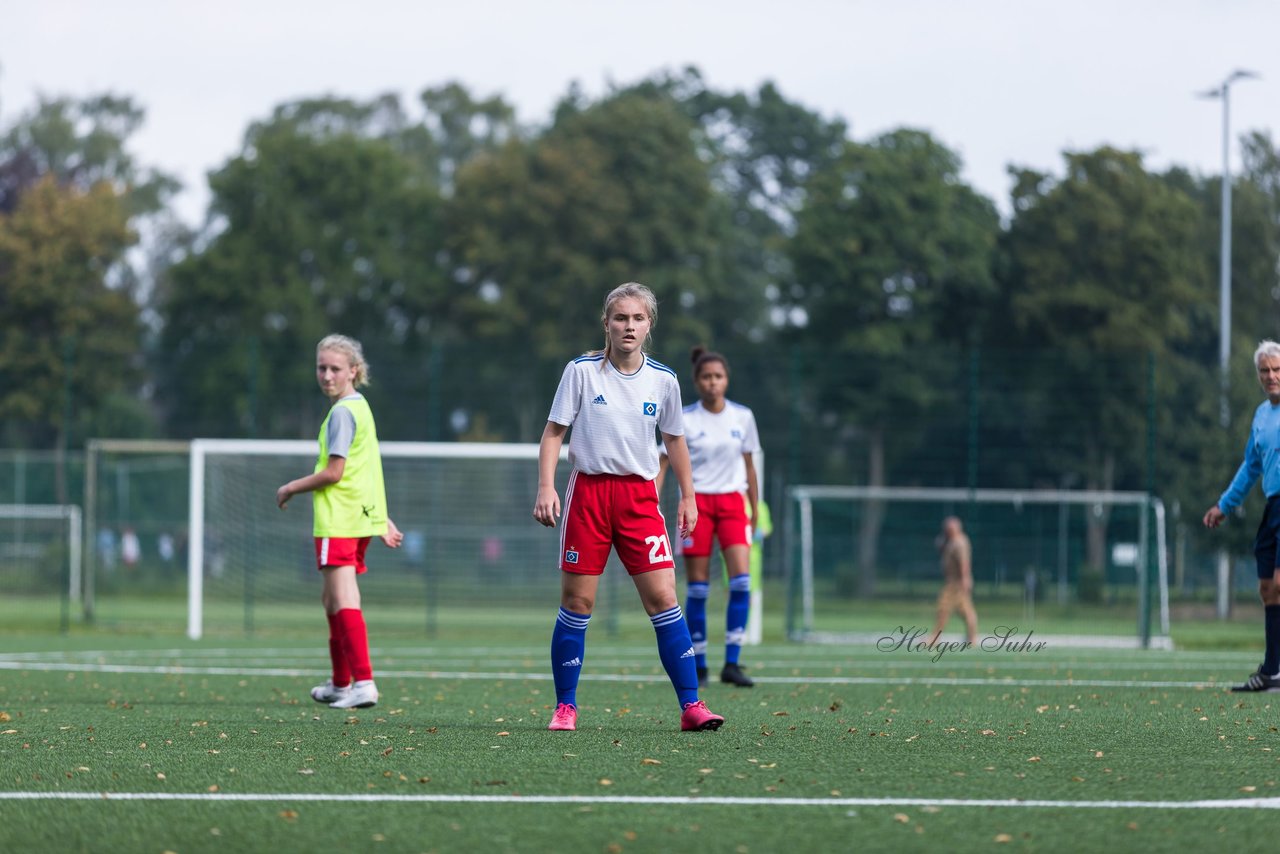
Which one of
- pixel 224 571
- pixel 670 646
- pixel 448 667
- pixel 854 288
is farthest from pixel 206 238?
pixel 670 646

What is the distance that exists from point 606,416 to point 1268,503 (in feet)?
15.0

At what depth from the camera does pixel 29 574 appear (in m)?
30.4

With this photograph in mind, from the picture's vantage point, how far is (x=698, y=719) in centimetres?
709

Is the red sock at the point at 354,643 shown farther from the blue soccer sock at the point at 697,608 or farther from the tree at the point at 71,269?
the tree at the point at 71,269

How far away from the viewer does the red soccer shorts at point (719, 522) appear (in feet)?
34.1

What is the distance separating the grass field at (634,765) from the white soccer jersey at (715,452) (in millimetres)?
1290

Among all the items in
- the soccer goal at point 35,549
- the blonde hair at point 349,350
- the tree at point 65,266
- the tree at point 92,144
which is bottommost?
the soccer goal at point 35,549

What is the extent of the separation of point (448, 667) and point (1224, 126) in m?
26.0

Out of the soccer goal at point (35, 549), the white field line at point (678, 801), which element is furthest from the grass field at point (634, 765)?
the soccer goal at point (35, 549)

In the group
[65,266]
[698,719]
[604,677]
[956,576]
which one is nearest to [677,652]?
[698,719]

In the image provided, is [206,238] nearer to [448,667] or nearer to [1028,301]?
[1028,301]

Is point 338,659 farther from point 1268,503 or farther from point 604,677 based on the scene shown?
point 1268,503

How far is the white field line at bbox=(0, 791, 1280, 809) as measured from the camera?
5.12 metres

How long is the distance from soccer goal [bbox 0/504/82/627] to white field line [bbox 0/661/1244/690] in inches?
719
